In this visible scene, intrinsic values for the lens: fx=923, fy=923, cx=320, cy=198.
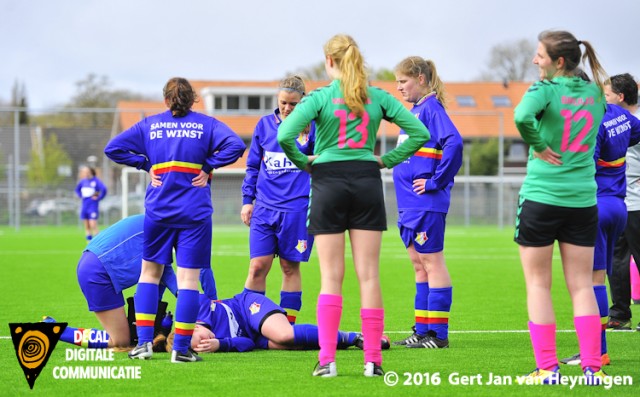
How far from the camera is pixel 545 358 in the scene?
5.38m

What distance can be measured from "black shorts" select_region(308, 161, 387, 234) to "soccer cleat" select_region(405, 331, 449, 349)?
197 centimetres

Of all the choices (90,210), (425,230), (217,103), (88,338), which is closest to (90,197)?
(90,210)

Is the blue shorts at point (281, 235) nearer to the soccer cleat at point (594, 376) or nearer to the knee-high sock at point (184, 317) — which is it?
the knee-high sock at point (184, 317)

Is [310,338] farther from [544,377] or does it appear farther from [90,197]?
[90,197]

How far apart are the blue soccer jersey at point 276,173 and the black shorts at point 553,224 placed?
2.67 m

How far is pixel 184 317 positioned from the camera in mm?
6328

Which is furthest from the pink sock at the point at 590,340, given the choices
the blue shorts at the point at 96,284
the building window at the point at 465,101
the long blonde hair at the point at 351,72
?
the building window at the point at 465,101

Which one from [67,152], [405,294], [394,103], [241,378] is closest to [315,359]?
[241,378]

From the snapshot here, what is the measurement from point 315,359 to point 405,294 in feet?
18.2

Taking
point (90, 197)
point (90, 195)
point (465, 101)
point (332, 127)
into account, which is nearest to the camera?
point (332, 127)

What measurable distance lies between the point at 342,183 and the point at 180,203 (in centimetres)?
144

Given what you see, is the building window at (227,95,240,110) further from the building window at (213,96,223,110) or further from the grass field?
the grass field

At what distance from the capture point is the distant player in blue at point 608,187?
6.52 meters

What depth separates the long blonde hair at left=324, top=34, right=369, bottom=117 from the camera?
5.48 meters
